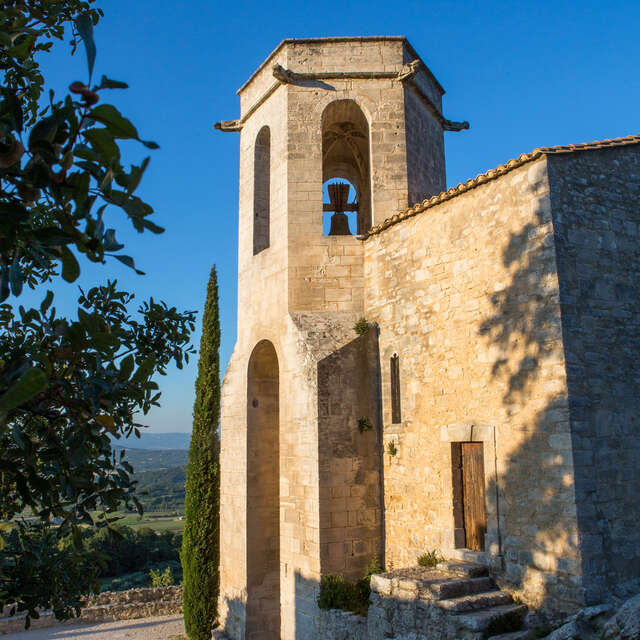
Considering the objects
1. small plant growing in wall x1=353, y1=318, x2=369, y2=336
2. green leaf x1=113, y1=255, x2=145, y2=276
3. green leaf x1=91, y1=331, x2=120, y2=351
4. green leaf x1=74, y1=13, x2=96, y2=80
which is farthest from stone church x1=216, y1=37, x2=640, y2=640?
green leaf x1=74, y1=13, x2=96, y2=80

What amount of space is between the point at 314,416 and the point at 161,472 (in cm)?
8867

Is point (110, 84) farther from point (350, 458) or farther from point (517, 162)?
point (350, 458)

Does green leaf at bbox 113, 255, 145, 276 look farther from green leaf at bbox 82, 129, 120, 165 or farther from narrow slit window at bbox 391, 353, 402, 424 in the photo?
narrow slit window at bbox 391, 353, 402, 424

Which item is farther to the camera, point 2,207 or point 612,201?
point 612,201

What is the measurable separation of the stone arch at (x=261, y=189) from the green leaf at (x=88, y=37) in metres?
8.59

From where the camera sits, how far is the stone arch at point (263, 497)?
9922 millimetres

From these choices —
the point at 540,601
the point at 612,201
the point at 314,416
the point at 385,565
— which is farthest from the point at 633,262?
the point at 385,565

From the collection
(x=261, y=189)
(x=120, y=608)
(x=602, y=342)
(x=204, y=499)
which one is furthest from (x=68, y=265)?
(x=120, y=608)

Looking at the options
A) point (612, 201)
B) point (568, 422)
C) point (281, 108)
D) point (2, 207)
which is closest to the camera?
point (2, 207)

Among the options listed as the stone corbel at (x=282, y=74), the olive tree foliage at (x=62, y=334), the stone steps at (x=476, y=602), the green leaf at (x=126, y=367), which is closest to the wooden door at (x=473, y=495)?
the stone steps at (x=476, y=602)

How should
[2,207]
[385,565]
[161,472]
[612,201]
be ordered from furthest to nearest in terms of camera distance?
[161,472], [385,565], [612,201], [2,207]

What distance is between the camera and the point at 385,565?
26.7 ft

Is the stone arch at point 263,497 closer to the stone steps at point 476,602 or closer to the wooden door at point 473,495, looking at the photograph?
the wooden door at point 473,495

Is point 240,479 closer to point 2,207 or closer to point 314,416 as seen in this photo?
point 314,416
